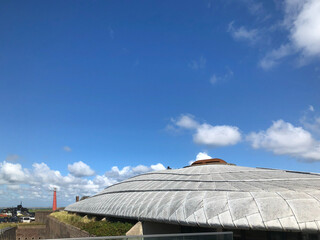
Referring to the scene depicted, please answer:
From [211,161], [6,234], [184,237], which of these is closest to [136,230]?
[184,237]

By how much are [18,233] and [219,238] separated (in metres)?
35.3

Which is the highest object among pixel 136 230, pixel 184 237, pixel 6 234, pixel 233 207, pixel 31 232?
pixel 233 207

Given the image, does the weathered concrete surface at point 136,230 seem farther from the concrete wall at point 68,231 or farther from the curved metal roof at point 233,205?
the concrete wall at point 68,231

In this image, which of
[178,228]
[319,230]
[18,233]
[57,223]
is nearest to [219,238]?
[319,230]

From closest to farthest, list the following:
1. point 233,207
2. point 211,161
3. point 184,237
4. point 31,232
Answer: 1. point 184,237
2. point 233,207
3. point 211,161
4. point 31,232

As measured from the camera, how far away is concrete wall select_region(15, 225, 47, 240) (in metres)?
37.3

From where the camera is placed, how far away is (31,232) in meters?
38.8

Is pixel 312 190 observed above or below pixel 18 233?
above

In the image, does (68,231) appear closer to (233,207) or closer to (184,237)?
(233,207)

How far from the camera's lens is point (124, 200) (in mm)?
21000

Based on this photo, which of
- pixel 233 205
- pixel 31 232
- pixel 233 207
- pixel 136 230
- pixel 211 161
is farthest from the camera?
pixel 31 232

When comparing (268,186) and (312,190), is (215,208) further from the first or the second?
(312,190)

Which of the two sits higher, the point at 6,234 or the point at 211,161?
the point at 211,161

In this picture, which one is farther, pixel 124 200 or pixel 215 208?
pixel 124 200
